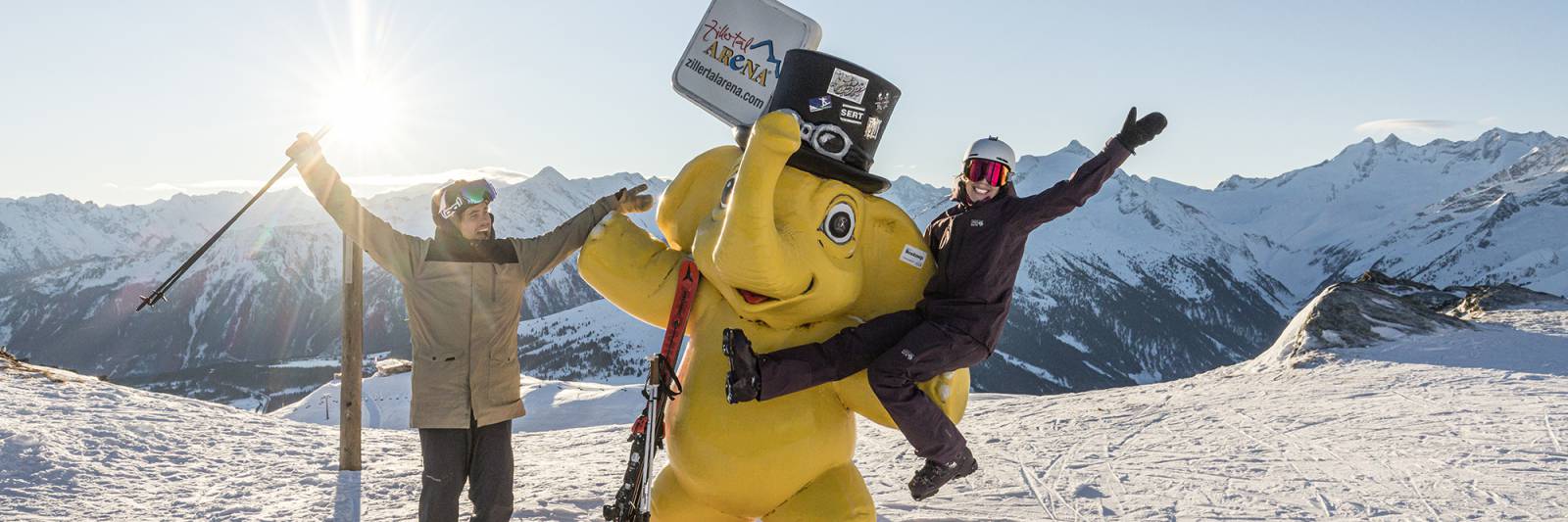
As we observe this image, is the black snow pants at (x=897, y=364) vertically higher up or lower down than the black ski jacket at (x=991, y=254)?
lower down

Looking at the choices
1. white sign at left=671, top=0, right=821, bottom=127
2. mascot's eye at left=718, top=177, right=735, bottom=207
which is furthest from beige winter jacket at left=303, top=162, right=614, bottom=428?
mascot's eye at left=718, top=177, right=735, bottom=207

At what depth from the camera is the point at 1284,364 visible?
13.3 m

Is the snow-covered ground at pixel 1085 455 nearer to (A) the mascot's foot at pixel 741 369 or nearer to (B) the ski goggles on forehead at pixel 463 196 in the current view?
(B) the ski goggles on forehead at pixel 463 196

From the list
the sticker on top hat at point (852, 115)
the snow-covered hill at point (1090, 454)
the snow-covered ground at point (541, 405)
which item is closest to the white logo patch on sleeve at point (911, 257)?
the sticker on top hat at point (852, 115)

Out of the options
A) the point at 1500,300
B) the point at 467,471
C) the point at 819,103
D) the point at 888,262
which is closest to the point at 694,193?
the point at 819,103

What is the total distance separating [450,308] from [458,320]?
6 cm

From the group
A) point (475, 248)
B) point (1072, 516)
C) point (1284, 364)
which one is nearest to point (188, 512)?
point (475, 248)

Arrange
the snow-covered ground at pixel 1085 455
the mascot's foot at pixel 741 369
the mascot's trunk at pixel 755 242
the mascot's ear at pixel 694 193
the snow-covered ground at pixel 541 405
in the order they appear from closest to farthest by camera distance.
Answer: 1. the mascot's trunk at pixel 755 242
2. the mascot's foot at pixel 741 369
3. the mascot's ear at pixel 694 193
4. the snow-covered ground at pixel 1085 455
5. the snow-covered ground at pixel 541 405

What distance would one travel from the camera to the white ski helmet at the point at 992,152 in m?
3.90

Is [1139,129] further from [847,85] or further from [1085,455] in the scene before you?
[1085,455]

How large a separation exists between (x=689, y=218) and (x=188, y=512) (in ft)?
17.0

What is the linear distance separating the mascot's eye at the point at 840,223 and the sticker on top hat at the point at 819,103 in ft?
1.21

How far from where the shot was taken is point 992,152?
3.92m

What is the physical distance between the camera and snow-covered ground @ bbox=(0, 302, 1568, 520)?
6.75 metres
